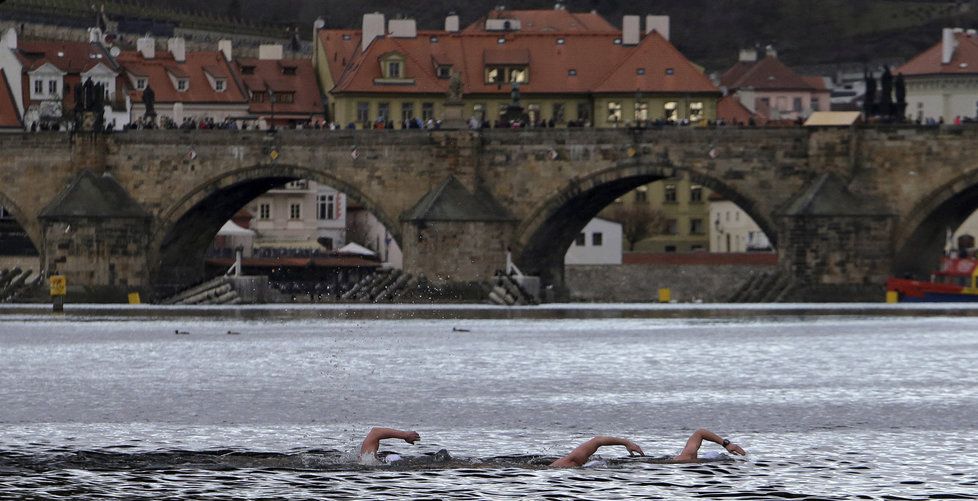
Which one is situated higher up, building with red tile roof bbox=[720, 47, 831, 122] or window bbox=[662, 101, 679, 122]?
building with red tile roof bbox=[720, 47, 831, 122]

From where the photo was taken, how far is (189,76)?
129375 mm

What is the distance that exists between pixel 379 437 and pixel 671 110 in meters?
86.0

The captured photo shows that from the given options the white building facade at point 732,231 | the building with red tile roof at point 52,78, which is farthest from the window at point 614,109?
the building with red tile roof at point 52,78

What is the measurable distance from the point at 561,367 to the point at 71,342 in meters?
16.3

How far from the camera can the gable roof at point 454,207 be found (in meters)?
91.8

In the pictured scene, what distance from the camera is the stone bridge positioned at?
89.1 metres

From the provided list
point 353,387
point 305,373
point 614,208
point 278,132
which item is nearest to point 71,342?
point 305,373

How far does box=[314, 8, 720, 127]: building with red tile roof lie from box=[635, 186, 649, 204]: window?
10767mm

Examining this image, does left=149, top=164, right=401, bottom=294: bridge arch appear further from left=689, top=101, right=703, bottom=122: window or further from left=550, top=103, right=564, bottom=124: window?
left=689, top=101, right=703, bottom=122: window

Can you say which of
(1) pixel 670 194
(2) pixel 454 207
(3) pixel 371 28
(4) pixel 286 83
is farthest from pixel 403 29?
(2) pixel 454 207

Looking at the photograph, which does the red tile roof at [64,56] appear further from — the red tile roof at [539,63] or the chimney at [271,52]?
the chimney at [271,52]

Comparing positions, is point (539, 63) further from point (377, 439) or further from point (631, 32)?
point (377, 439)

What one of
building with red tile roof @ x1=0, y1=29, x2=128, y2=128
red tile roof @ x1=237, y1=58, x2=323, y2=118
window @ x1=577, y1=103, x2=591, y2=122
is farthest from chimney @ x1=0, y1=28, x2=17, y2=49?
window @ x1=577, y1=103, x2=591, y2=122

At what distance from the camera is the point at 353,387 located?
174 feet
